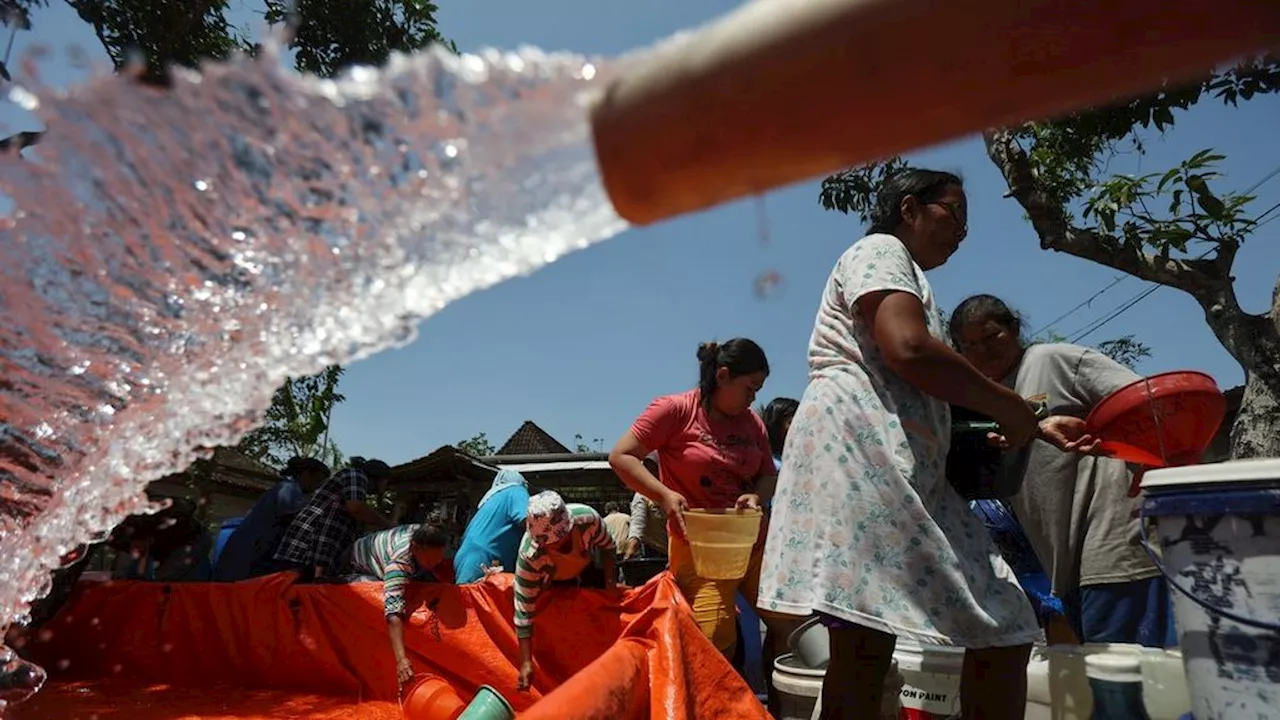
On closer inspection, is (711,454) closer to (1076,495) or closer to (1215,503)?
(1076,495)

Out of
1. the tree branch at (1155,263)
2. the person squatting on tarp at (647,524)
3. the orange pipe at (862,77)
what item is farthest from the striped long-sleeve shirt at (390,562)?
the tree branch at (1155,263)

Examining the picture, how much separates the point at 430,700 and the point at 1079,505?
3.00 meters

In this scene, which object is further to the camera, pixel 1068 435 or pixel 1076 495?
pixel 1076 495

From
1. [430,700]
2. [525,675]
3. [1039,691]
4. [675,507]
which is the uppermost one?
[675,507]

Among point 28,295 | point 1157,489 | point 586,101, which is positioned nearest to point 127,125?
point 28,295

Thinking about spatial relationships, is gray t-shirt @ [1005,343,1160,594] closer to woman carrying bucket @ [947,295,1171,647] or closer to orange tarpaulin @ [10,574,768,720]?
woman carrying bucket @ [947,295,1171,647]

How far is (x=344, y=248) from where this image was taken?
99 centimetres

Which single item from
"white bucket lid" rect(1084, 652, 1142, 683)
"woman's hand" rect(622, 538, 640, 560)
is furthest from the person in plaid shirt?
"white bucket lid" rect(1084, 652, 1142, 683)

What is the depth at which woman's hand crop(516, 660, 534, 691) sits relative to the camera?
3.93 m

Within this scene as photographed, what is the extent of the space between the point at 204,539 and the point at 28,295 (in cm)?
754

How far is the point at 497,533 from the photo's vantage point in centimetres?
500

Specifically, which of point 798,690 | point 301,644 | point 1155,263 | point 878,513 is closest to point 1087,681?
point 798,690

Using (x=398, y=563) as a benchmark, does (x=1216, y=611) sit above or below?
above

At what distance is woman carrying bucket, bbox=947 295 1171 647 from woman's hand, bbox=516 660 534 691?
7.86ft
